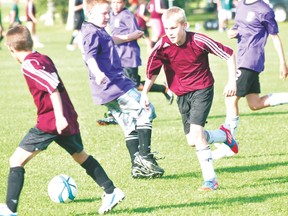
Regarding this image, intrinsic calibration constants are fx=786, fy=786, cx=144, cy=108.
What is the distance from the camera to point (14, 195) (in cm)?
638

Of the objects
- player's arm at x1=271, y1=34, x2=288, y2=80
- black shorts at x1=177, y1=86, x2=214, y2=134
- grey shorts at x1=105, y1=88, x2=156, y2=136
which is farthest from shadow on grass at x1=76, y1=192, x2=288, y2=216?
player's arm at x1=271, y1=34, x2=288, y2=80

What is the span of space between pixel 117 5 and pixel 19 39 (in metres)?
5.44

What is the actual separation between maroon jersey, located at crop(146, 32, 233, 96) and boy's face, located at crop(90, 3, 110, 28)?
74cm

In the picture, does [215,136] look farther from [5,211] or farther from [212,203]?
[5,211]

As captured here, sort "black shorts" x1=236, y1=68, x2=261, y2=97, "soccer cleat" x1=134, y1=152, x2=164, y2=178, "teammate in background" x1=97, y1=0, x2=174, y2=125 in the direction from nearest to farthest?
"soccer cleat" x1=134, y1=152, x2=164, y2=178 → "black shorts" x1=236, y1=68, x2=261, y2=97 → "teammate in background" x1=97, y1=0, x2=174, y2=125

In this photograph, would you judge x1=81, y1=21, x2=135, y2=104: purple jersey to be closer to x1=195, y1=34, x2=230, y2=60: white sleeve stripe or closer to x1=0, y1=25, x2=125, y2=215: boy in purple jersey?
x1=195, y1=34, x2=230, y2=60: white sleeve stripe

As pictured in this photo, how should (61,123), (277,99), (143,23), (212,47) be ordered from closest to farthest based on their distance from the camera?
(61,123) < (212,47) < (277,99) < (143,23)

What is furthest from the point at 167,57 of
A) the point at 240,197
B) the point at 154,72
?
the point at 240,197

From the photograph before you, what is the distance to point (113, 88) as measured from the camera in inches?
324

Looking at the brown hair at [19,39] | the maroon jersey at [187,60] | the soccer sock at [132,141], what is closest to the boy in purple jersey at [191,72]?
the maroon jersey at [187,60]

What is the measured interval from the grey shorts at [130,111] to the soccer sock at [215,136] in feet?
2.06

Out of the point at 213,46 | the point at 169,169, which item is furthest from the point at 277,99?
the point at 213,46

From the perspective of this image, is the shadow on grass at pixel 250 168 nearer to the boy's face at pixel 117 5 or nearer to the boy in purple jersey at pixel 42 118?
the boy in purple jersey at pixel 42 118

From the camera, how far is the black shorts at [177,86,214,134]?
7632 millimetres
